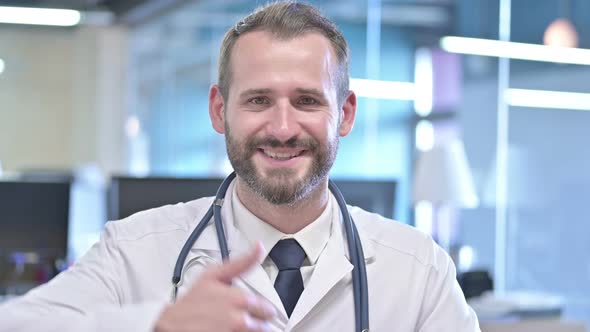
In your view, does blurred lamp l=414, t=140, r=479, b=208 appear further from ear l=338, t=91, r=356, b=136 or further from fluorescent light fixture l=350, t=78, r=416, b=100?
ear l=338, t=91, r=356, b=136

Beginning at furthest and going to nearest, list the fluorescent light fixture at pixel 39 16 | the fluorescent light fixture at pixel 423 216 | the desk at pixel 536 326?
1. the fluorescent light fixture at pixel 39 16
2. the fluorescent light fixture at pixel 423 216
3. the desk at pixel 536 326

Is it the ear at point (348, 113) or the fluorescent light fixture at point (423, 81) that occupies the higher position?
the fluorescent light fixture at point (423, 81)

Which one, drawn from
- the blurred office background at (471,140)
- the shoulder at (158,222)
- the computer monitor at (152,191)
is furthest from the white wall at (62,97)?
the shoulder at (158,222)

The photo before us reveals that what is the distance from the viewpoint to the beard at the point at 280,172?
1477mm

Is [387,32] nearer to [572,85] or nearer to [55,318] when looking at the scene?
[572,85]

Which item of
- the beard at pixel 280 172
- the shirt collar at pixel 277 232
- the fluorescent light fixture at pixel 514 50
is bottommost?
the shirt collar at pixel 277 232

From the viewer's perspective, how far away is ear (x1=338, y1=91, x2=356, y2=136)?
166 centimetres

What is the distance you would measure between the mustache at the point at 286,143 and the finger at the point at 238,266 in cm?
46

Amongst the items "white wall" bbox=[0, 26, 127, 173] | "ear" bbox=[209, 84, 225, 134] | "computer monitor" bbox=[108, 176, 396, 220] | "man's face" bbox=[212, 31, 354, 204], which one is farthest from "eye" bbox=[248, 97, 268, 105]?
"white wall" bbox=[0, 26, 127, 173]

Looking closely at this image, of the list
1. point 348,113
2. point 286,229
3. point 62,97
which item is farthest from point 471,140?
point 62,97

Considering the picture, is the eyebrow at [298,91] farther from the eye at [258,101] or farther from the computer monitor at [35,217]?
the computer monitor at [35,217]

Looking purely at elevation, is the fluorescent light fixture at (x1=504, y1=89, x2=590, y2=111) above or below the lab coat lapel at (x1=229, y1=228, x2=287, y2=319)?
above

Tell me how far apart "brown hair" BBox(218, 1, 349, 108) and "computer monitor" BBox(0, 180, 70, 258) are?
2.03m

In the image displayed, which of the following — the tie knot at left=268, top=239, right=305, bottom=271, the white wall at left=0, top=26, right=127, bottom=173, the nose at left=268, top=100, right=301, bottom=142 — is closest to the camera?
the nose at left=268, top=100, right=301, bottom=142
